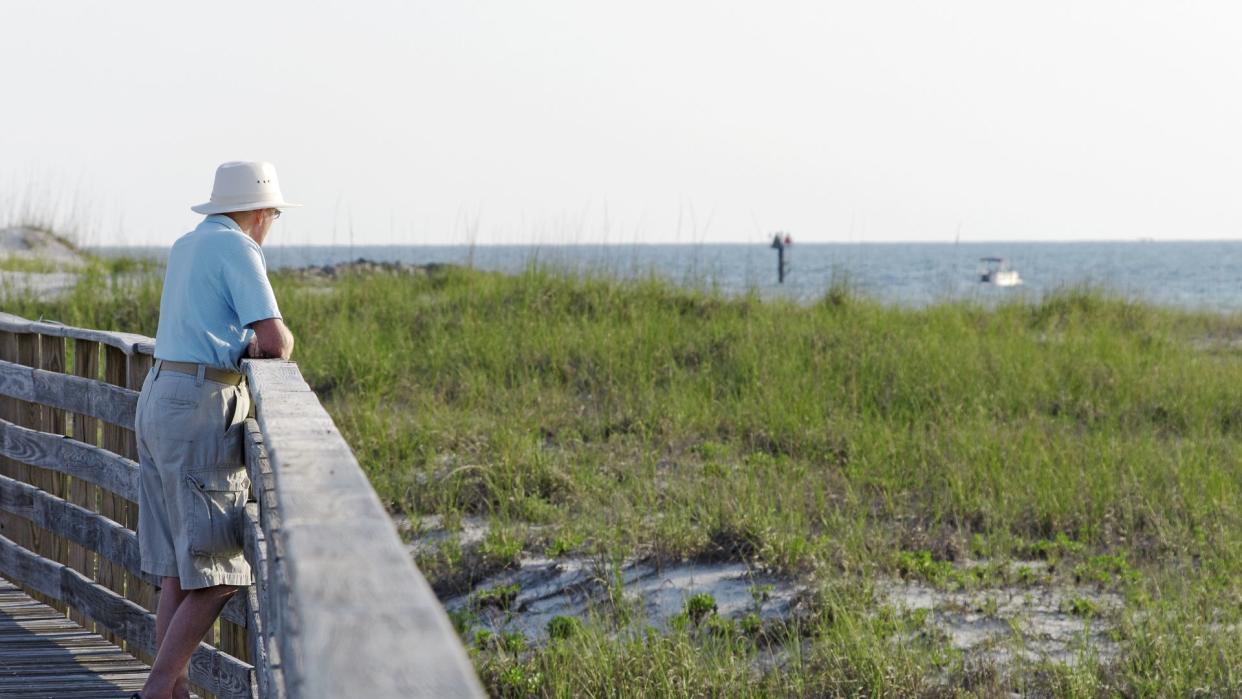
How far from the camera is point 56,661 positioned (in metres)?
5.00

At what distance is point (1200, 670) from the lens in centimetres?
566

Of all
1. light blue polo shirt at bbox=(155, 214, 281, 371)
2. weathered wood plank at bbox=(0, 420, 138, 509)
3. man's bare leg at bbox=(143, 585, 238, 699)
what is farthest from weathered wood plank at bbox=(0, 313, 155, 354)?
man's bare leg at bbox=(143, 585, 238, 699)

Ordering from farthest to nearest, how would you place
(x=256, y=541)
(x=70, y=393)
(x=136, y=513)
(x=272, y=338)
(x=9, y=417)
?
(x=9, y=417) → (x=70, y=393) → (x=136, y=513) → (x=272, y=338) → (x=256, y=541)

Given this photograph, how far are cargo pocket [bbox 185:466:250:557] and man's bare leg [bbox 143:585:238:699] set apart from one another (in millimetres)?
161

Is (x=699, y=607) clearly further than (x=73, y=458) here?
Yes

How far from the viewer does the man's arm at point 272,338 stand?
374cm

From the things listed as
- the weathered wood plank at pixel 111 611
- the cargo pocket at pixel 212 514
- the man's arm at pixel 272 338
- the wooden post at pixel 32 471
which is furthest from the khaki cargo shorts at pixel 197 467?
the wooden post at pixel 32 471

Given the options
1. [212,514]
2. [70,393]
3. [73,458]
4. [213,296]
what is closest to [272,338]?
[213,296]

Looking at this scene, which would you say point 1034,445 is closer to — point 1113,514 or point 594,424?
point 1113,514

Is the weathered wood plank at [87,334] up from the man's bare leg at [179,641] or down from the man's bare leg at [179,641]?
up

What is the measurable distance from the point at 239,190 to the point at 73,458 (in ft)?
6.83

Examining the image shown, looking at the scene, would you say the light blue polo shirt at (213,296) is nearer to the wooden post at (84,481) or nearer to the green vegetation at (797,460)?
the wooden post at (84,481)

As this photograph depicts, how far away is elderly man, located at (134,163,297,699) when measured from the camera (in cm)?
374

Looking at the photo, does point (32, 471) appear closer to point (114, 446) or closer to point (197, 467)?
point (114, 446)
